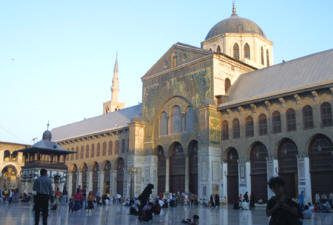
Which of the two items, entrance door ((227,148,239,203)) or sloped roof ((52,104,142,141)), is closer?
entrance door ((227,148,239,203))

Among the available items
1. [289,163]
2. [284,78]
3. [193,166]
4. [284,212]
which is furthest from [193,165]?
[284,212]

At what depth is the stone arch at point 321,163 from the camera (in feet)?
81.1

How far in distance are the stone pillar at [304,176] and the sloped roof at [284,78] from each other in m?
5.20

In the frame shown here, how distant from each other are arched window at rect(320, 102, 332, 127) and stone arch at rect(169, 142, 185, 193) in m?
13.6

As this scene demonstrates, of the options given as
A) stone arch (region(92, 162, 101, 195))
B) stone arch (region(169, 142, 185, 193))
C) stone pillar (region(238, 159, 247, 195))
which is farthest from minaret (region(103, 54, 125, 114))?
stone pillar (region(238, 159, 247, 195))

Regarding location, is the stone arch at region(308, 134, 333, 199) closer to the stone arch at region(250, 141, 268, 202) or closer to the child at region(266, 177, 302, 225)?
the stone arch at region(250, 141, 268, 202)

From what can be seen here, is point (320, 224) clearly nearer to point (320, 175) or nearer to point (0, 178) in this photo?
point (320, 175)

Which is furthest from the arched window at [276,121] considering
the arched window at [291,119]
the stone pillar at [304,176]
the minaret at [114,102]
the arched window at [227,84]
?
the minaret at [114,102]

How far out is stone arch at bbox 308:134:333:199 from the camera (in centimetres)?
2472

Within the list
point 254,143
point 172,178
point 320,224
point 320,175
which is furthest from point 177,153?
point 320,224

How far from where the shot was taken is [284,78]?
97.8ft

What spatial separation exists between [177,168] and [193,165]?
7.17 ft

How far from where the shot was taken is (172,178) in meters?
35.3

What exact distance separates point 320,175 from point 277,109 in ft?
19.1
